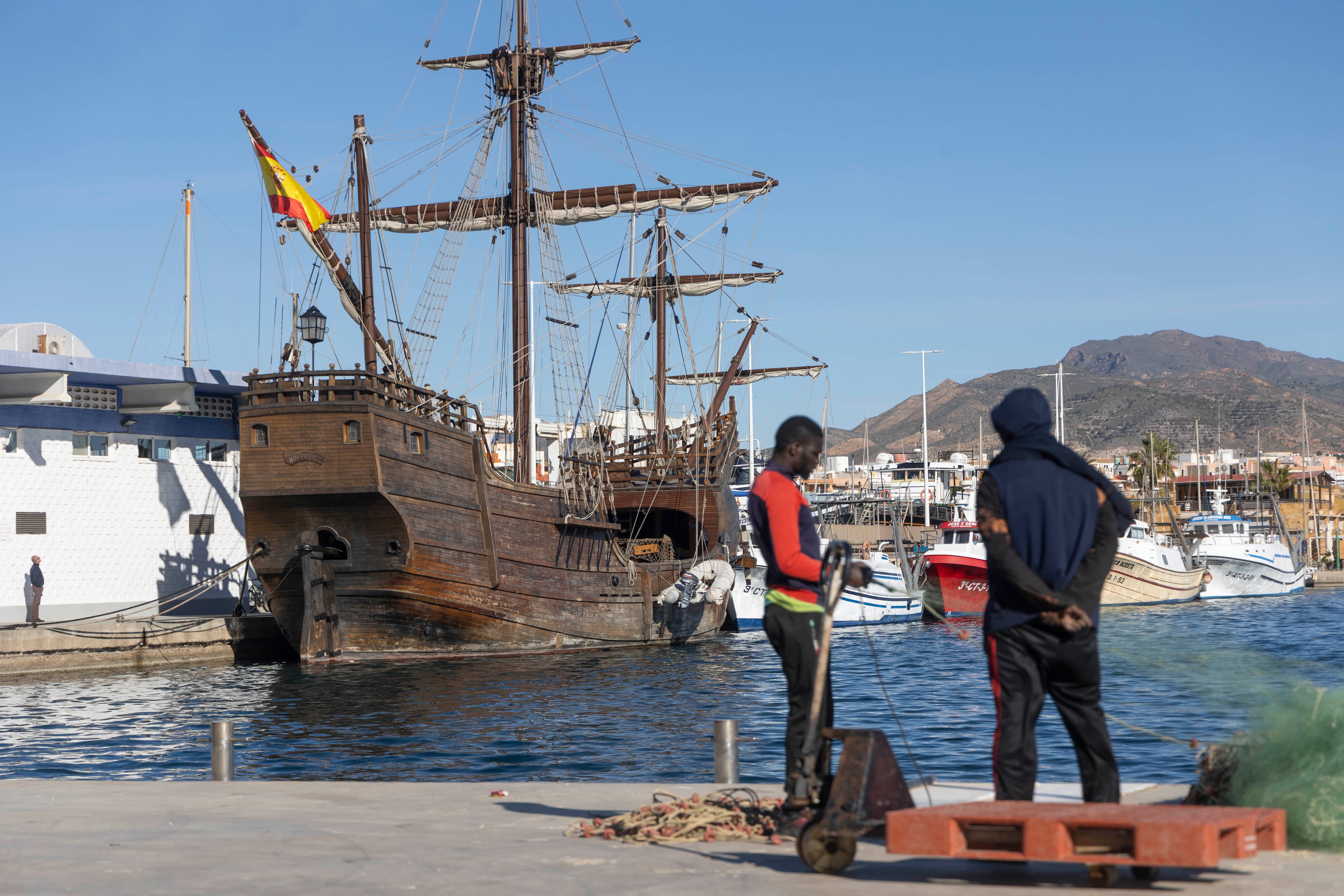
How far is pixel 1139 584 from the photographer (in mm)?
48031

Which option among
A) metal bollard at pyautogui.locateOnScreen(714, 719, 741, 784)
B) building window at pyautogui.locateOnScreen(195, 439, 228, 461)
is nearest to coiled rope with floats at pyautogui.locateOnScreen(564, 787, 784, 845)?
metal bollard at pyautogui.locateOnScreen(714, 719, 741, 784)

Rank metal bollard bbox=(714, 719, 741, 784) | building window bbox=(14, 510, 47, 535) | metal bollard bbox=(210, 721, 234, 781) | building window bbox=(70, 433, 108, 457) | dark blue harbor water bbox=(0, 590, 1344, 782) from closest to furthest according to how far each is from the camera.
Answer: metal bollard bbox=(714, 719, 741, 784) < metal bollard bbox=(210, 721, 234, 781) < dark blue harbor water bbox=(0, 590, 1344, 782) < building window bbox=(14, 510, 47, 535) < building window bbox=(70, 433, 108, 457)

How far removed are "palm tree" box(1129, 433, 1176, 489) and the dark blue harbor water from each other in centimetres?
6349

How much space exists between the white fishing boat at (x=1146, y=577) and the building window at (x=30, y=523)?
3472cm

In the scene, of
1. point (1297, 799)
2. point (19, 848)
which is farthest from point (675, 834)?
point (19, 848)

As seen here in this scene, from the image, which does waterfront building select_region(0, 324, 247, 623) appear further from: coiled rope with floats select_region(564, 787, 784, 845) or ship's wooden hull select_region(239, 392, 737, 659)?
coiled rope with floats select_region(564, 787, 784, 845)

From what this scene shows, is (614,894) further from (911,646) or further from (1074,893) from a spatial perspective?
(911,646)

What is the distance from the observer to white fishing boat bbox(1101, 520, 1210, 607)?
47.6 m

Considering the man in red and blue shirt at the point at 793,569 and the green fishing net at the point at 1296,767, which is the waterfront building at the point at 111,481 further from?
the green fishing net at the point at 1296,767

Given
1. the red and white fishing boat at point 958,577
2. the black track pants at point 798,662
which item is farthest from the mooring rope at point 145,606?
the red and white fishing boat at point 958,577

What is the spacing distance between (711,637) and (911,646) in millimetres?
6653

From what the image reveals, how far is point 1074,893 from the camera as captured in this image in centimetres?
444

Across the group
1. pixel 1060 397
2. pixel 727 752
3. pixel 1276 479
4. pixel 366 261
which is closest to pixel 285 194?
pixel 366 261

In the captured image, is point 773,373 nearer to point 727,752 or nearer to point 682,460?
point 682,460
